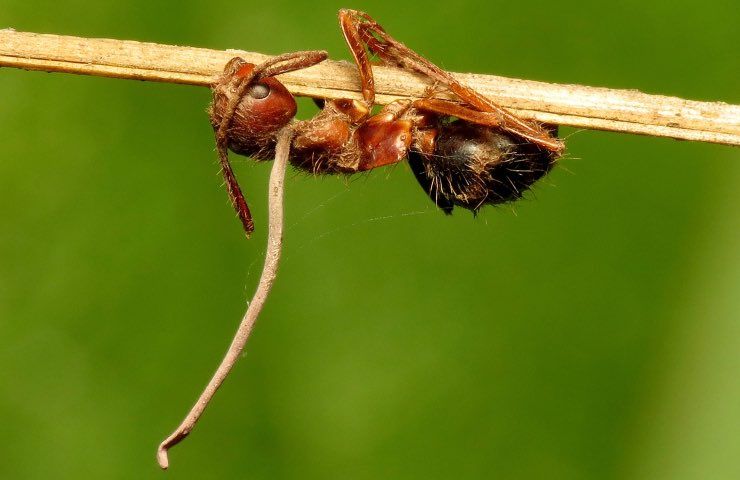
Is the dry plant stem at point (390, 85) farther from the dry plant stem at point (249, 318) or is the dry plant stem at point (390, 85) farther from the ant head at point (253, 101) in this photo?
the dry plant stem at point (249, 318)

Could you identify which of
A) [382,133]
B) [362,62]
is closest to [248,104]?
[362,62]

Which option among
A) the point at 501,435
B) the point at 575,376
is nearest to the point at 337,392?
the point at 501,435

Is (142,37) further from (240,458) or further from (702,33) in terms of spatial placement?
(702,33)

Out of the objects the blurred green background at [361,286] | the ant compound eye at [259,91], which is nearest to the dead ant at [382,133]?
the ant compound eye at [259,91]

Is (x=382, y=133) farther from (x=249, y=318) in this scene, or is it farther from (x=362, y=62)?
(x=249, y=318)

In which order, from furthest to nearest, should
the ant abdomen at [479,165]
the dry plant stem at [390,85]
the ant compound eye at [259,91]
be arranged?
the ant abdomen at [479,165] → the ant compound eye at [259,91] → the dry plant stem at [390,85]

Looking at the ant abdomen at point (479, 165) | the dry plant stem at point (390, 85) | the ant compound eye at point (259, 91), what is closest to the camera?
the dry plant stem at point (390, 85)
